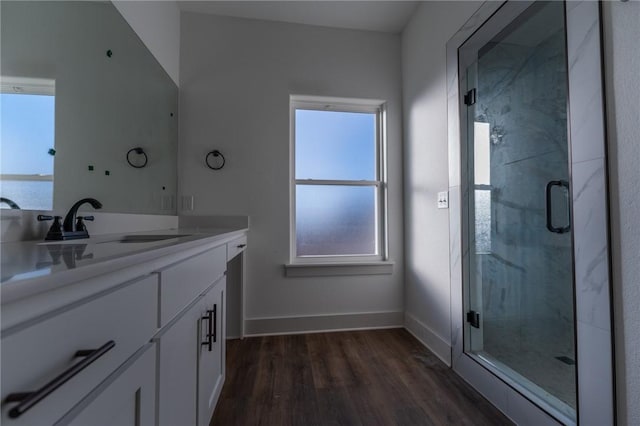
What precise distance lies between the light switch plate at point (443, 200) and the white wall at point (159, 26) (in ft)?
7.46

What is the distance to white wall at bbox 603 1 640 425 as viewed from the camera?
2.71 ft

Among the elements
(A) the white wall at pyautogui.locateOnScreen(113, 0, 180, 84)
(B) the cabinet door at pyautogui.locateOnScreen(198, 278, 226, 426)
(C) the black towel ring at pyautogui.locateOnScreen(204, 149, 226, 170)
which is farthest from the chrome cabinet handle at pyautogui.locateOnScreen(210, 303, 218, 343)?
(A) the white wall at pyautogui.locateOnScreen(113, 0, 180, 84)

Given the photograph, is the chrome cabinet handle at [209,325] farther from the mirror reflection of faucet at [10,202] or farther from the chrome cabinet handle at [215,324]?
the mirror reflection of faucet at [10,202]

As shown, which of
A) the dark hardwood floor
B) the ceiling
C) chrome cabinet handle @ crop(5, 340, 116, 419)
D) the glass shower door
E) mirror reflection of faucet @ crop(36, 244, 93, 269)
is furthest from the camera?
the ceiling

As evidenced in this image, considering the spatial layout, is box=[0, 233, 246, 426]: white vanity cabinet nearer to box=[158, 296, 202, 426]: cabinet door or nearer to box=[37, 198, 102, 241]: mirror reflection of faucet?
box=[158, 296, 202, 426]: cabinet door

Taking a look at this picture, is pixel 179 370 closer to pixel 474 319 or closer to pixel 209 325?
pixel 209 325

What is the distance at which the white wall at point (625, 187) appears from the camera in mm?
826

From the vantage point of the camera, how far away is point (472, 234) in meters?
1.62

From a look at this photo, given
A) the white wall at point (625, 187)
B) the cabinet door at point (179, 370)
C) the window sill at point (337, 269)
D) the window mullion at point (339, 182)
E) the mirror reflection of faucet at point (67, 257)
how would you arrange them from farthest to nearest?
the window mullion at point (339, 182) < the window sill at point (337, 269) < the white wall at point (625, 187) < the cabinet door at point (179, 370) < the mirror reflection of faucet at point (67, 257)

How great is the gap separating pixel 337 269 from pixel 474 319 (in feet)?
3.49

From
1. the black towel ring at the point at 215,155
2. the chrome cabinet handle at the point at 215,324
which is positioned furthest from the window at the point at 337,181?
the chrome cabinet handle at the point at 215,324

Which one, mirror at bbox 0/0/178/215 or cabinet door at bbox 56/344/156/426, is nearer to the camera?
cabinet door at bbox 56/344/156/426

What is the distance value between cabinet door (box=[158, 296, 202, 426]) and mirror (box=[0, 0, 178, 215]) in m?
0.71

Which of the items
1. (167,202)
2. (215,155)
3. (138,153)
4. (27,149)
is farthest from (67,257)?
(215,155)
